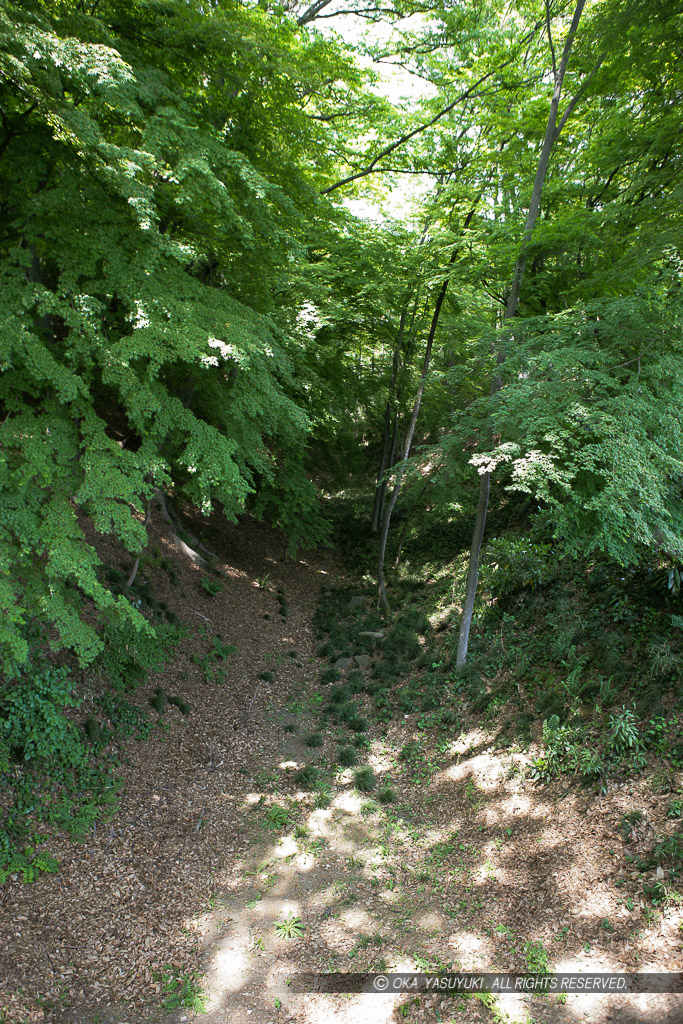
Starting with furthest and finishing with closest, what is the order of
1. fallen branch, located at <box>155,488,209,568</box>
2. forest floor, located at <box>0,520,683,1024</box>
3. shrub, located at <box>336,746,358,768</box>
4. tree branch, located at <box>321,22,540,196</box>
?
fallen branch, located at <box>155,488,209,568</box> < tree branch, located at <box>321,22,540,196</box> < shrub, located at <box>336,746,358,768</box> < forest floor, located at <box>0,520,683,1024</box>

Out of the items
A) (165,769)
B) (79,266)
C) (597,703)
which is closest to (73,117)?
(79,266)

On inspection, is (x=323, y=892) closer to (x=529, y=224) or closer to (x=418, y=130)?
(x=529, y=224)

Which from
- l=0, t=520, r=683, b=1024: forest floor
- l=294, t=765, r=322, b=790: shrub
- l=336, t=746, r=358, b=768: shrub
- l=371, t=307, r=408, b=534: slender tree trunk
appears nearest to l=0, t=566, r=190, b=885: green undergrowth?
l=0, t=520, r=683, b=1024: forest floor

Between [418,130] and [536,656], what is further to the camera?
[418,130]

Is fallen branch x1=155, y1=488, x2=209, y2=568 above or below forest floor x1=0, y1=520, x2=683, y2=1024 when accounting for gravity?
above

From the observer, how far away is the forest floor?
4605 mm

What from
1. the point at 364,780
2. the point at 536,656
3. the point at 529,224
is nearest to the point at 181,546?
the point at 364,780

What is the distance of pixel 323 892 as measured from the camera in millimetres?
5945

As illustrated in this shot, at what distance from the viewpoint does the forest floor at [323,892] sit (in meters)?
4.61

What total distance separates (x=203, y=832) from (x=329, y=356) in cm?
1028

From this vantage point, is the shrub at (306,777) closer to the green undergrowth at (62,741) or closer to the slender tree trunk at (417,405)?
the green undergrowth at (62,741)

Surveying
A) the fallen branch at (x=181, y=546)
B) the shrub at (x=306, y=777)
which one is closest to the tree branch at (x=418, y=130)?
the fallen branch at (x=181, y=546)

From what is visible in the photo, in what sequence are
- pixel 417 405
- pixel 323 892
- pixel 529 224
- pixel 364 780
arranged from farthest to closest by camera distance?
pixel 417 405, pixel 529 224, pixel 364 780, pixel 323 892

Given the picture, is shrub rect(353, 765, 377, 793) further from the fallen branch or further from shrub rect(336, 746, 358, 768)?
the fallen branch
